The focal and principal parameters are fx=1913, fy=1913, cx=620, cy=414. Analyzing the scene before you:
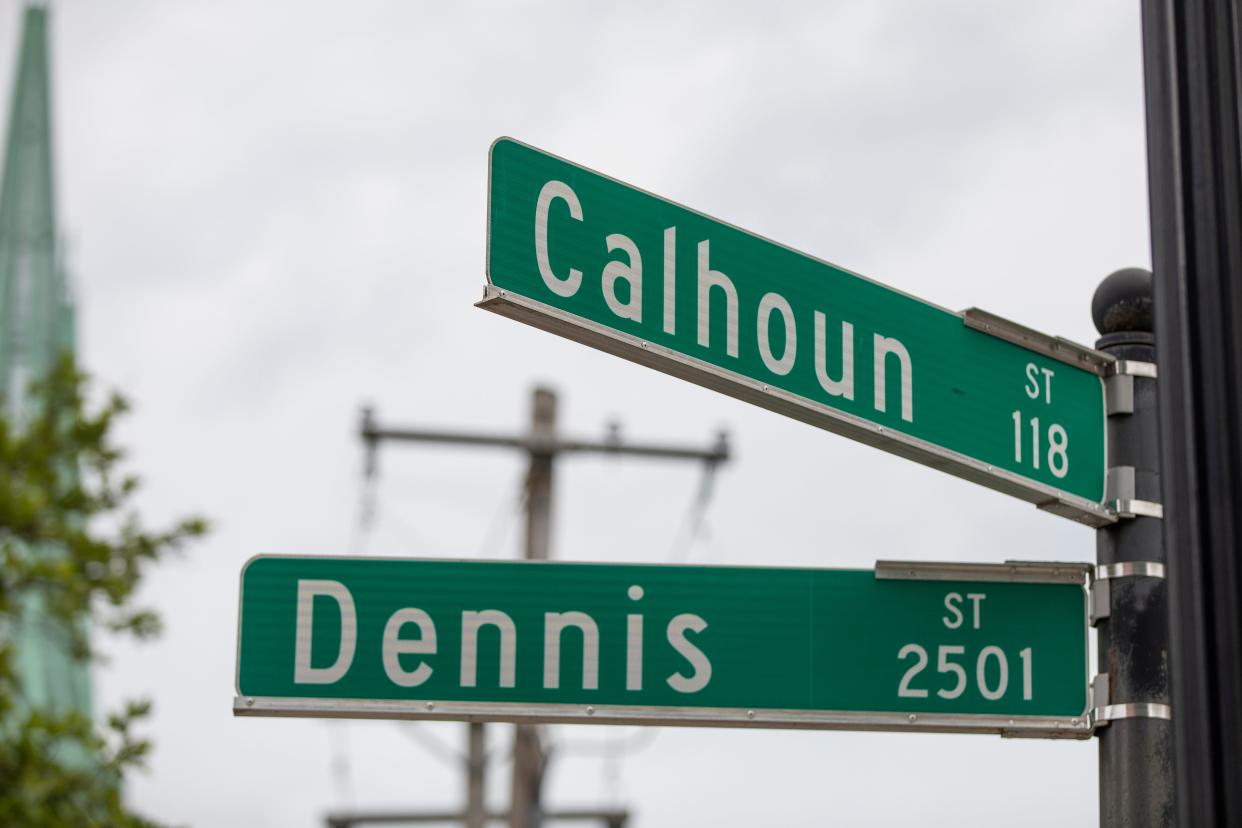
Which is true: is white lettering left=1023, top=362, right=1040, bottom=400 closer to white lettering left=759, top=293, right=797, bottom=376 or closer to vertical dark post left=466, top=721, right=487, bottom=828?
white lettering left=759, top=293, right=797, bottom=376

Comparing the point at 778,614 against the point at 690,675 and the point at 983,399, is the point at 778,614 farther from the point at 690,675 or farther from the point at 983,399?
the point at 983,399

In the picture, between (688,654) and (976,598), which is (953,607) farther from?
(688,654)

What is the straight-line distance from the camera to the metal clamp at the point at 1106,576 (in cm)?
397

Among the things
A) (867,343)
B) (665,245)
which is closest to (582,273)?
(665,245)

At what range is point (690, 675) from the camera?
4.05m

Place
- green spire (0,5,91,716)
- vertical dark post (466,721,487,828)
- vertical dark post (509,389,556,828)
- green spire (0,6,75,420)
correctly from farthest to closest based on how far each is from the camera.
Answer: green spire (0,6,75,420), green spire (0,5,91,716), vertical dark post (466,721,487,828), vertical dark post (509,389,556,828)

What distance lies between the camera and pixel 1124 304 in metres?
4.28

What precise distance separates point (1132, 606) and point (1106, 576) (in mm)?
89

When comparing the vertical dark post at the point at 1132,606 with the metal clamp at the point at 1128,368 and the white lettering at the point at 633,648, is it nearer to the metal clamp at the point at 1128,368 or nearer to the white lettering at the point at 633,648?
the metal clamp at the point at 1128,368

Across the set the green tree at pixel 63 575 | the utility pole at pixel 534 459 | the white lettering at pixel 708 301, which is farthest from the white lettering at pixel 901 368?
the utility pole at pixel 534 459

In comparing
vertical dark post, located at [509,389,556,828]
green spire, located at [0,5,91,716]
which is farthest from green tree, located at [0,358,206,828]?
green spire, located at [0,5,91,716]

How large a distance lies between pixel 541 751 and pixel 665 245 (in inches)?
496

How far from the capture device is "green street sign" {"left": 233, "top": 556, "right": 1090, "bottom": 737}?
3996 mm

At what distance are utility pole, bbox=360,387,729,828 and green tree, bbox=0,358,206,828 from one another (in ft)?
29.2
